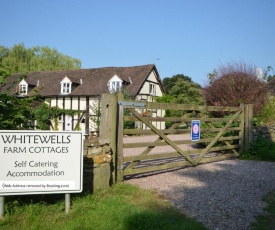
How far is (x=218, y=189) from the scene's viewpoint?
218 inches

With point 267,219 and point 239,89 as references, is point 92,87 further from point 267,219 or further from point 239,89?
point 267,219

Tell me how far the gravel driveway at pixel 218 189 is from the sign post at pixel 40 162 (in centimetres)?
186

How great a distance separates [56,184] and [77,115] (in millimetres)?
24742

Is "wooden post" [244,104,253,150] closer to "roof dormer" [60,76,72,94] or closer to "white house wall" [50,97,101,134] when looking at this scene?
"white house wall" [50,97,101,134]

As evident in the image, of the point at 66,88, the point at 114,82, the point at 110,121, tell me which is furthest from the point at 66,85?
the point at 110,121

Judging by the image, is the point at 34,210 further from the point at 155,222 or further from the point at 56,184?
the point at 155,222

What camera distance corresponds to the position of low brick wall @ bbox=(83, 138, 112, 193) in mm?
4867

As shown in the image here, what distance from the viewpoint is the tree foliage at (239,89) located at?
517 inches

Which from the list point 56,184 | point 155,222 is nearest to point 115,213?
point 155,222

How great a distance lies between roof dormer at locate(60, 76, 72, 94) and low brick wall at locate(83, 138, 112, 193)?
83.3ft

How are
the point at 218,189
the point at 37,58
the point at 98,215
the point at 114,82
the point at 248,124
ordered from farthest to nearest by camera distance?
the point at 37,58
the point at 114,82
the point at 248,124
the point at 218,189
the point at 98,215

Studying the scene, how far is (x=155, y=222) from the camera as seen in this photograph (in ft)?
12.2

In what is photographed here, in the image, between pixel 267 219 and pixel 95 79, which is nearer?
pixel 267 219

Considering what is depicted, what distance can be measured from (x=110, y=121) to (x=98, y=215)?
2082 mm
